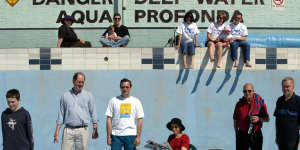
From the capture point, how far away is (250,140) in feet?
39.1

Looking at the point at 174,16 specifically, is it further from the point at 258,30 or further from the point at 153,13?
the point at 258,30

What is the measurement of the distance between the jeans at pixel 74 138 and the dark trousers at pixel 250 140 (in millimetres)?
2698

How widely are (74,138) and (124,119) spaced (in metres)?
0.96

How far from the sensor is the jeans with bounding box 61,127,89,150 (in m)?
11.7

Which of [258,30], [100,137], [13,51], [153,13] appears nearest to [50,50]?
[13,51]

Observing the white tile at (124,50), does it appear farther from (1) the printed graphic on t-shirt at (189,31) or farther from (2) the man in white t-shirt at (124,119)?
→ (2) the man in white t-shirt at (124,119)

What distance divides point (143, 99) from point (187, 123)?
1.07m

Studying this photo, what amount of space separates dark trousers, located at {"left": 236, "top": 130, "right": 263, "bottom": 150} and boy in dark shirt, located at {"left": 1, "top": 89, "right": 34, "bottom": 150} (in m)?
3.68

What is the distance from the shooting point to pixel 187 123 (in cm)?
1472

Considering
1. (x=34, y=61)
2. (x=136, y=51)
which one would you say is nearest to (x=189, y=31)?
(x=136, y=51)

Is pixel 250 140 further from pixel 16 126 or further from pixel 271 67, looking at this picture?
pixel 16 126

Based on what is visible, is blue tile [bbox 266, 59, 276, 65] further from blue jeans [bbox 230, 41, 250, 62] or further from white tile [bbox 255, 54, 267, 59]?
blue jeans [bbox 230, 41, 250, 62]

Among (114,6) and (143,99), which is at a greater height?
(114,6)

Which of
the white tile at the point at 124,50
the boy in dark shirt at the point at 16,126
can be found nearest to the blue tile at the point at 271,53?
the white tile at the point at 124,50
